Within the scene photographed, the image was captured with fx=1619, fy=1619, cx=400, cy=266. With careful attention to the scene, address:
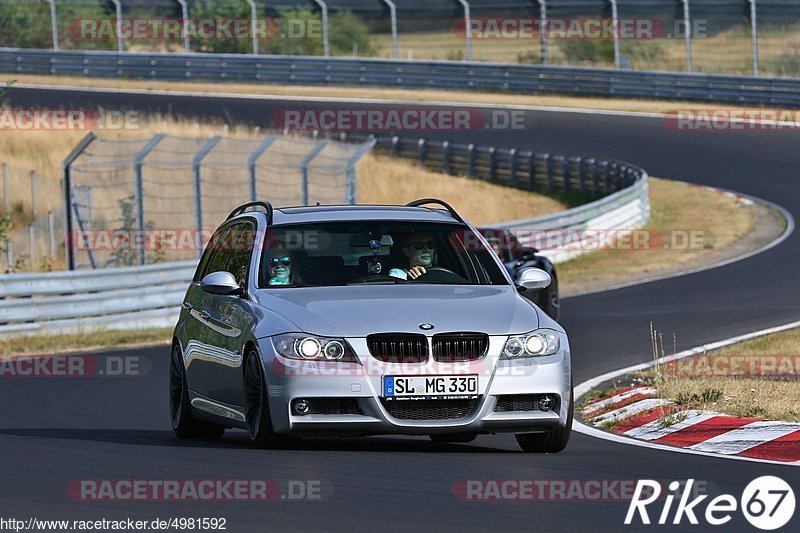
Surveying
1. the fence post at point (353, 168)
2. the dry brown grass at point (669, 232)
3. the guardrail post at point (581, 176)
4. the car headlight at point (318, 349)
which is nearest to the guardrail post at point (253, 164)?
the fence post at point (353, 168)

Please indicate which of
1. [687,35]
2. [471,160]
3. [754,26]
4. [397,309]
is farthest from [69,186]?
[754,26]

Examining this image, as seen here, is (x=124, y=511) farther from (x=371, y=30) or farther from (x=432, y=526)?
(x=371, y=30)

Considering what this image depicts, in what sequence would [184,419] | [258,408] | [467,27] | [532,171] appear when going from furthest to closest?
[467,27] → [532,171] → [184,419] → [258,408]

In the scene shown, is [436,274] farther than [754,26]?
No

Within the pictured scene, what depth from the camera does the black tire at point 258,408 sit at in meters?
9.39

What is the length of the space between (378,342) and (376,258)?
127 centimetres

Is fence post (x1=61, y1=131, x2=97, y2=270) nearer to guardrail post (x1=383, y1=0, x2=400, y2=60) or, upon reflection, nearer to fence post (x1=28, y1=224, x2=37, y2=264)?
fence post (x1=28, y1=224, x2=37, y2=264)

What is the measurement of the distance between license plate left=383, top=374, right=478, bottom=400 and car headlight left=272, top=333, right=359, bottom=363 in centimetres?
25

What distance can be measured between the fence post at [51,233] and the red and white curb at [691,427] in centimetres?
1556

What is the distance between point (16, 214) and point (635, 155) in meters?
15.2

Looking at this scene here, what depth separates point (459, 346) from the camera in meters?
9.27

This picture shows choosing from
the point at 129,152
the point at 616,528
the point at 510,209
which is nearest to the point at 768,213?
the point at 510,209

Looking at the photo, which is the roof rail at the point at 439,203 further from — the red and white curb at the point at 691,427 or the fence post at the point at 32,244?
the fence post at the point at 32,244

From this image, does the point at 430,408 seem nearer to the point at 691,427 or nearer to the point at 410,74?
the point at 691,427
